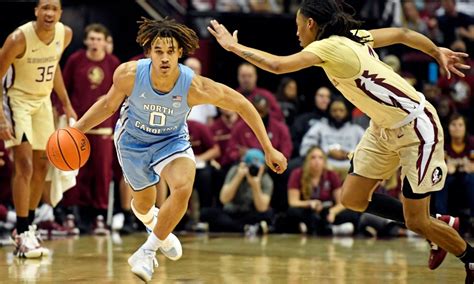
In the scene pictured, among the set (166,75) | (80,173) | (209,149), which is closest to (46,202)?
(80,173)

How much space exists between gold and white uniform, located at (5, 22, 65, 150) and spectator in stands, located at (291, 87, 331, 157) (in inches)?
170

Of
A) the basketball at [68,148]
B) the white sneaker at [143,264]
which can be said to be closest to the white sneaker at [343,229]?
the basketball at [68,148]

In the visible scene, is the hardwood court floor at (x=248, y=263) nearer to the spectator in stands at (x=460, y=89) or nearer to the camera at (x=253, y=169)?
the camera at (x=253, y=169)

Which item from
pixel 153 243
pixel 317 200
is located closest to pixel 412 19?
pixel 317 200

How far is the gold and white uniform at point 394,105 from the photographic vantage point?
6699 mm

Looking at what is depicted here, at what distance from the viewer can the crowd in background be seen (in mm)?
11453

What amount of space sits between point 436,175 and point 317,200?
5.12 metres

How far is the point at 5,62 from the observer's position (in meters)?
8.77

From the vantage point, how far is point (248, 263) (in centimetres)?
833

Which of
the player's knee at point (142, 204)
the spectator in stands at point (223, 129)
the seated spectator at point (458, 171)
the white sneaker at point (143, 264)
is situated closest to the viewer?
the white sneaker at point (143, 264)

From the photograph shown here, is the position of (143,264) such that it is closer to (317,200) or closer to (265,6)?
(317,200)

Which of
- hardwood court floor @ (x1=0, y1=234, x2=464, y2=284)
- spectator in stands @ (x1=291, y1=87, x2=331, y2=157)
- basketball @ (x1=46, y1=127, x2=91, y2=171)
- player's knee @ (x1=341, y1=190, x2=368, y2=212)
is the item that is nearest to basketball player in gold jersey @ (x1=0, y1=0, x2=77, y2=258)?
hardwood court floor @ (x1=0, y1=234, x2=464, y2=284)

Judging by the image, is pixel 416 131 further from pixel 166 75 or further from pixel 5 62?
pixel 5 62

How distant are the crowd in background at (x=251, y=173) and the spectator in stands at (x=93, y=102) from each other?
0.04ft
